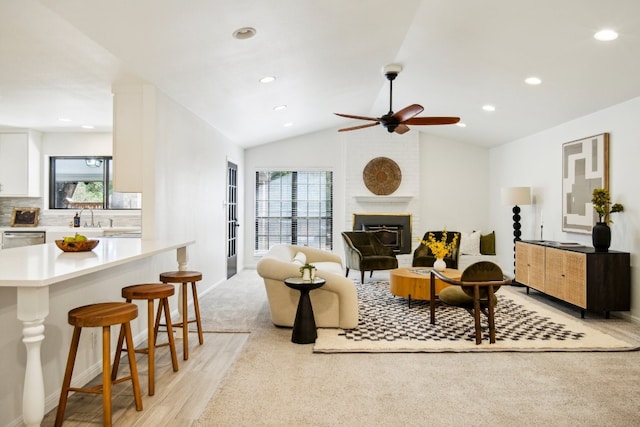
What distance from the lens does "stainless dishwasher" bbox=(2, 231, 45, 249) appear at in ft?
21.0

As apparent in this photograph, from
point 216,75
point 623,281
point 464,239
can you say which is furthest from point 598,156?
point 216,75

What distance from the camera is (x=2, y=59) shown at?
11.4 feet

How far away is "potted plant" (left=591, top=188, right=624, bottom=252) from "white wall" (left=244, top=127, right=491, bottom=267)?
3.88 metres

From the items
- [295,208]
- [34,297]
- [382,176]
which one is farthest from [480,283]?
[295,208]

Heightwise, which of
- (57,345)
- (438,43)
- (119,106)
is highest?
(438,43)

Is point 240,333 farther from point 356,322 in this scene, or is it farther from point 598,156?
point 598,156

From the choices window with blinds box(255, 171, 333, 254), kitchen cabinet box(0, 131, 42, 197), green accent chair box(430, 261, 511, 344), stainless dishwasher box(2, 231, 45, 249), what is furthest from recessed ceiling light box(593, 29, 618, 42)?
kitchen cabinet box(0, 131, 42, 197)

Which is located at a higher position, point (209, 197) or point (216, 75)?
point (216, 75)

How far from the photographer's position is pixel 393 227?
8.72 metres

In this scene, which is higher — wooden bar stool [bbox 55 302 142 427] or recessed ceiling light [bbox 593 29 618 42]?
recessed ceiling light [bbox 593 29 618 42]

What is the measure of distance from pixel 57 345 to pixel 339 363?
195cm

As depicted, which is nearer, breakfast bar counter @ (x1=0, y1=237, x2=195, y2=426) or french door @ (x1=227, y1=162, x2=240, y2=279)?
breakfast bar counter @ (x1=0, y1=237, x2=195, y2=426)

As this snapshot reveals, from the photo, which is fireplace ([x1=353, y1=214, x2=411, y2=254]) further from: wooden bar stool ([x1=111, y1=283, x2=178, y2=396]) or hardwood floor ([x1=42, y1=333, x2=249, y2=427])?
wooden bar stool ([x1=111, y1=283, x2=178, y2=396])

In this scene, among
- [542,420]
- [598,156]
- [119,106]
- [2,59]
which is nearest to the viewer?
[542,420]
